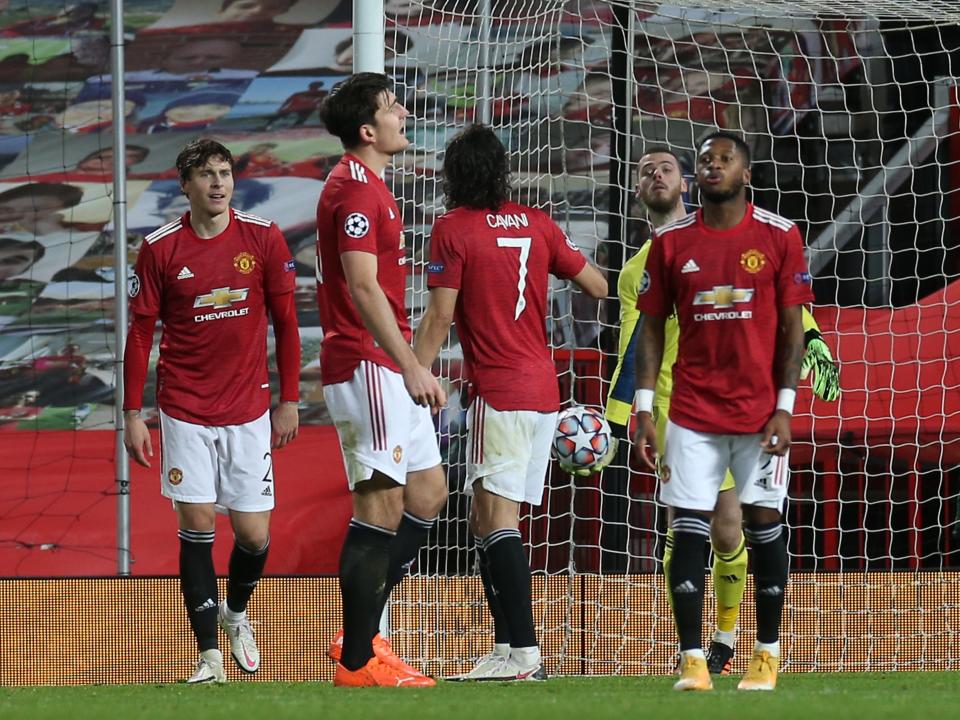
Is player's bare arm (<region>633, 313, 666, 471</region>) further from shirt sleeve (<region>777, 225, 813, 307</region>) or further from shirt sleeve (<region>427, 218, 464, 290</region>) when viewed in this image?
shirt sleeve (<region>427, 218, 464, 290</region>)

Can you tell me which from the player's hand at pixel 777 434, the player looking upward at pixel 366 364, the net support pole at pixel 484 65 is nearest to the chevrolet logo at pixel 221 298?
the player looking upward at pixel 366 364

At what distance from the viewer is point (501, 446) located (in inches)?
197

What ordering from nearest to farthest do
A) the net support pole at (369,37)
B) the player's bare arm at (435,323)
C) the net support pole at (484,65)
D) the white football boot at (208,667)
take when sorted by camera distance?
the player's bare arm at (435,323) < the white football boot at (208,667) < the net support pole at (369,37) < the net support pole at (484,65)

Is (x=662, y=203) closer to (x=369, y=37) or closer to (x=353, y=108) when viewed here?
(x=369, y=37)

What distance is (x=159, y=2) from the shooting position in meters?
12.4

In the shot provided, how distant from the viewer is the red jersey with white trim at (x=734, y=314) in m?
4.57

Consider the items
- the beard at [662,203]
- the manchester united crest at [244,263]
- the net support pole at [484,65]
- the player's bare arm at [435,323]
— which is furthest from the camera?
the net support pole at [484,65]

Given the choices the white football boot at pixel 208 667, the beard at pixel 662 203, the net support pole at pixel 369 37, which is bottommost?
the white football boot at pixel 208 667

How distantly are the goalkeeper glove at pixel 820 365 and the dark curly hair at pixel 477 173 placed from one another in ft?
4.61

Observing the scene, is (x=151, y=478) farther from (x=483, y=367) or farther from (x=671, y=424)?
(x=671, y=424)

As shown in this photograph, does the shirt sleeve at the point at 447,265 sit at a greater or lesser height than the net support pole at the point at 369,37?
lesser

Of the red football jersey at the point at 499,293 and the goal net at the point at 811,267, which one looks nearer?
the red football jersey at the point at 499,293

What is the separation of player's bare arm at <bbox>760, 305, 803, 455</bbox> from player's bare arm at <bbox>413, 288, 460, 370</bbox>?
42.4 inches

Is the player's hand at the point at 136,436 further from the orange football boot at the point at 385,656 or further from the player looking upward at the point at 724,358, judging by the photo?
the player looking upward at the point at 724,358
